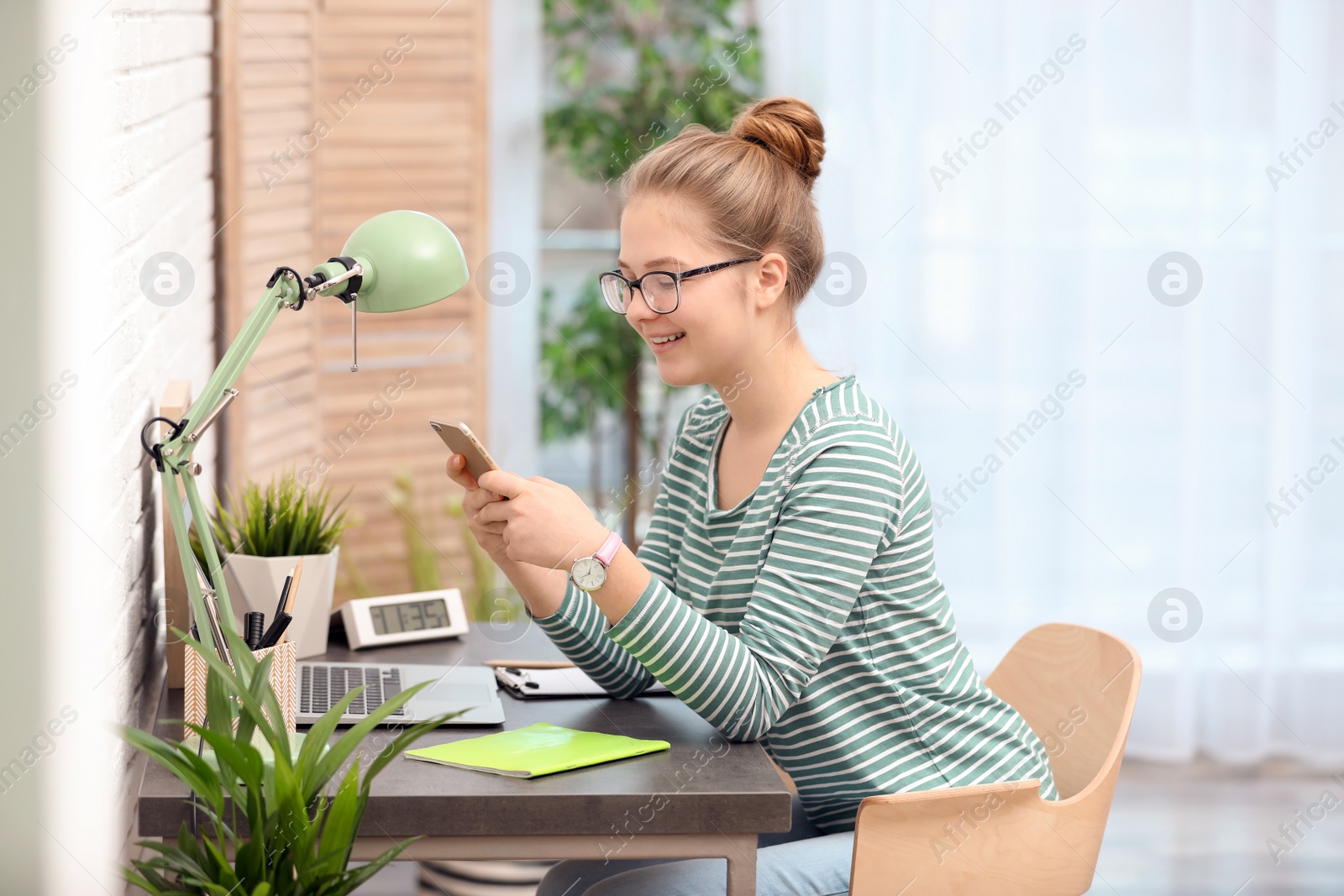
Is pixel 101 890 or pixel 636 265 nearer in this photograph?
pixel 101 890

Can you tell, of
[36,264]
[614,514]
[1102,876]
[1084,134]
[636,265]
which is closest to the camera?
[36,264]

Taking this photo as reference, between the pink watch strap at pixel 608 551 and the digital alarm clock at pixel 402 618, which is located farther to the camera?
the digital alarm clock at pixel 402 618

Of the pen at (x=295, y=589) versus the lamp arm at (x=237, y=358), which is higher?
the lamp arm at (x=237, y=358)

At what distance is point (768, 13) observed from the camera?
10.9 ft

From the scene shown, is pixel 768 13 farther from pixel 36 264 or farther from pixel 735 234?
pixel 36 264

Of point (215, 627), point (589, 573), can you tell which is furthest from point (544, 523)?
point (215, 627)

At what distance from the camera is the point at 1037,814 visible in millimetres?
1361

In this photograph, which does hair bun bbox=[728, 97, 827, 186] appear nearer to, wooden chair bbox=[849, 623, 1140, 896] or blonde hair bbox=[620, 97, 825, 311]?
blonde hair bbox=[620, 97, 825, 311]

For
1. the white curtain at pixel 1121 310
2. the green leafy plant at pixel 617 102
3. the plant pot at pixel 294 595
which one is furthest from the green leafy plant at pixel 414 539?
the plant pot at pixel 294 595

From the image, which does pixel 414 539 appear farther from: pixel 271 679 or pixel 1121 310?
pixel 1121 310

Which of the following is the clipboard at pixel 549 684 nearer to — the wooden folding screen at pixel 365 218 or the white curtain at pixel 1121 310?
the wooden folding screen at pixel 365 218

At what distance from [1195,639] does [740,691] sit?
2.51 m

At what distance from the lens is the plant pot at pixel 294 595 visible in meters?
1.60

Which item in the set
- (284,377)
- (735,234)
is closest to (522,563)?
(735,234)
